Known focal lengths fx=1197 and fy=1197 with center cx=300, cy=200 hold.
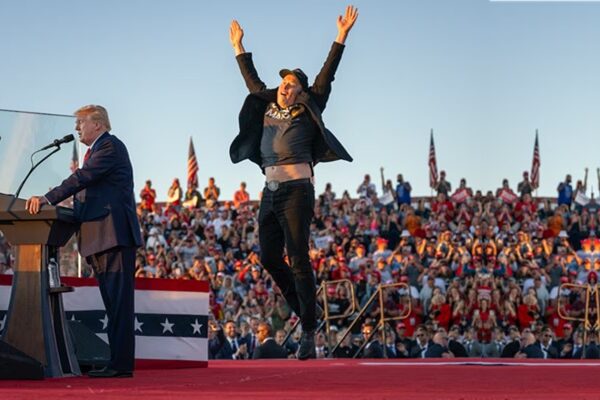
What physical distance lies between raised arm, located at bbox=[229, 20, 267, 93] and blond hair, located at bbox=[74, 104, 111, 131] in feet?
5.37

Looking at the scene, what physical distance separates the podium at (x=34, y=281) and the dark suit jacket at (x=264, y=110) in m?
1.80

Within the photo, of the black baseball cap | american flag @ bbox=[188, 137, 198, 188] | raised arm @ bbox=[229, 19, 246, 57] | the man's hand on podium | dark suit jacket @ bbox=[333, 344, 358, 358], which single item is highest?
american flag @ bbox=[188, 137, 198, 188]

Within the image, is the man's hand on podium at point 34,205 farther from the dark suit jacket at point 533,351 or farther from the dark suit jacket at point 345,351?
the dark suit jacket at point 533,351

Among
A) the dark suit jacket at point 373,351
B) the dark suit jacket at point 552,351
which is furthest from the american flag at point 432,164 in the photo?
the dark suit jacket at point 373,351

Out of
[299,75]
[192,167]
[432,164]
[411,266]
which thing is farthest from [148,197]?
[299,75]

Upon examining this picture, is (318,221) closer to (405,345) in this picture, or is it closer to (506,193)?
(506,193)

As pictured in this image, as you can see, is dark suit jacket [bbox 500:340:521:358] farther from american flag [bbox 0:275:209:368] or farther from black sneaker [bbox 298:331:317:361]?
black sneaker [bbox 298:331:317:361]

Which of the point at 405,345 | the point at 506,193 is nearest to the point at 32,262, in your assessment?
the point at 405,345

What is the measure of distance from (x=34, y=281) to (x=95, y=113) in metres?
1.06

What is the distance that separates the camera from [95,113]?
7.05 metres

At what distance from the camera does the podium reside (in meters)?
6.61

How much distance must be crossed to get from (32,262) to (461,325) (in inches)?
Result: 522

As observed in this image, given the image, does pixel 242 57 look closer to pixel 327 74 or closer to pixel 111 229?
pixel 327 74

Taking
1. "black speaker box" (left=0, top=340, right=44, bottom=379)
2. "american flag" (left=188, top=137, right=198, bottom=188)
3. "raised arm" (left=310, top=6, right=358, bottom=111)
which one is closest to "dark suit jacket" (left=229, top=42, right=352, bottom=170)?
"raised arm" (left=310, top=6, right=358, bottom=111)
